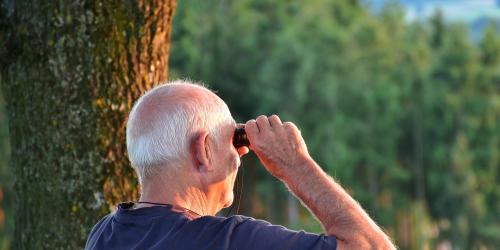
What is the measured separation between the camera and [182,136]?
2.72 m

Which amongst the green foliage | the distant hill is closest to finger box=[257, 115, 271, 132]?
the green foliage

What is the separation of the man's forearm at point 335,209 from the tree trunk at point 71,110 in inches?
69.9

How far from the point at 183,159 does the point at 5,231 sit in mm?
32441

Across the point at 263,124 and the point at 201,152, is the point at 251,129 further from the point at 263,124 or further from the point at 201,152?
the point at 201,152

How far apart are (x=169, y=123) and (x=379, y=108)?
142 ft

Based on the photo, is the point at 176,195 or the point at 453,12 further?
the point at 453,12

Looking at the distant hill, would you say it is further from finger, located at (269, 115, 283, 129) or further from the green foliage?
finger, located at (269, 115, 283, 129)

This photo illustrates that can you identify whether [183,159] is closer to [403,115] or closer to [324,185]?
[324,185]

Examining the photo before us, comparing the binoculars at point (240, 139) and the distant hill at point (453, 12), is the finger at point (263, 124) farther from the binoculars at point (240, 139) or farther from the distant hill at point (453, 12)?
the distant hill at point (453, 12)

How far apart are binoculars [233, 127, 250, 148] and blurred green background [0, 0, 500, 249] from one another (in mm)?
37655

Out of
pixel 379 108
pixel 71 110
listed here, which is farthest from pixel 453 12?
pixel 71 110

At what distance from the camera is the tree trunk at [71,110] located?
4.45 metres

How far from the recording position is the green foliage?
1671 inches

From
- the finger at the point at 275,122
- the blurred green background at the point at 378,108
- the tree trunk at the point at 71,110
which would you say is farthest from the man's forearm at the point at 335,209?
the blurred green background at the point at 378,108
